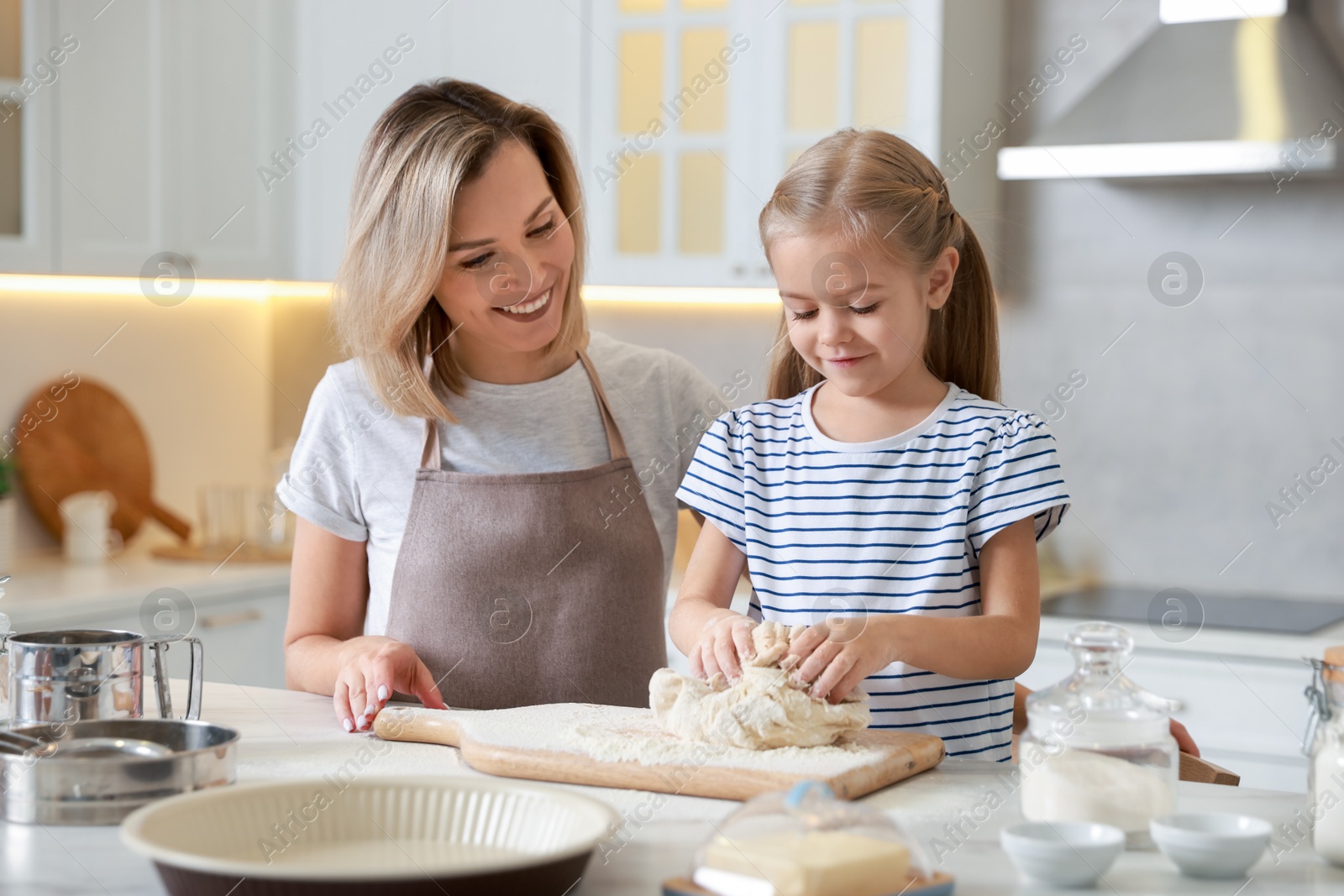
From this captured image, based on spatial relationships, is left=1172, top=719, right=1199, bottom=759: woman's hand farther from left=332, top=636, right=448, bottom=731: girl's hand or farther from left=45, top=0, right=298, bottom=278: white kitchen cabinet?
left=45, top=0, right=298, bottom=278: white kitchen cabinet

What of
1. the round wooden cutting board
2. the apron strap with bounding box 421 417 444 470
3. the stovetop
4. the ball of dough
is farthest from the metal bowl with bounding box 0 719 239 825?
the round wooden cutting board

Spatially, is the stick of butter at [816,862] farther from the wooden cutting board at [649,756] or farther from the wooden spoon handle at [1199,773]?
the wooden spoon handle at [1199,773]

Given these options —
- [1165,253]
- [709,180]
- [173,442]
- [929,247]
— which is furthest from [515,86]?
[929,247]

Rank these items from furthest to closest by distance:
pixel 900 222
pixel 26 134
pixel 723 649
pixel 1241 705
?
pixel 26 134, pixel 1241 705, pixel 900 222, pixel 723 649

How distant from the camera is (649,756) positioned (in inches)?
38.5

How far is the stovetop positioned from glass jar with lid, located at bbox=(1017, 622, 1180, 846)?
4.82 feet

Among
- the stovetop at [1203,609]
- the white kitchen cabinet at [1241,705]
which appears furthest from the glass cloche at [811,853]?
the stovetop at [1203,609]

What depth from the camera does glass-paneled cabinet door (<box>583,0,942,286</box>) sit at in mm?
2572

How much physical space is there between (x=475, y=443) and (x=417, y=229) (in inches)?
9.5

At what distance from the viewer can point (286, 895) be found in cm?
71

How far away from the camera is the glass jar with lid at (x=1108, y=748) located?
835 millimetres

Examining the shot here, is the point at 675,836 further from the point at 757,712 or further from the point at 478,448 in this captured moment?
the point at 478,448

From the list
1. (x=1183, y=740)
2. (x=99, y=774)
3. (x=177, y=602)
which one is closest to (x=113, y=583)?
(x=177, y=602)

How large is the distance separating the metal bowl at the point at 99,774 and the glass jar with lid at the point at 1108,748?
1.80 ft
